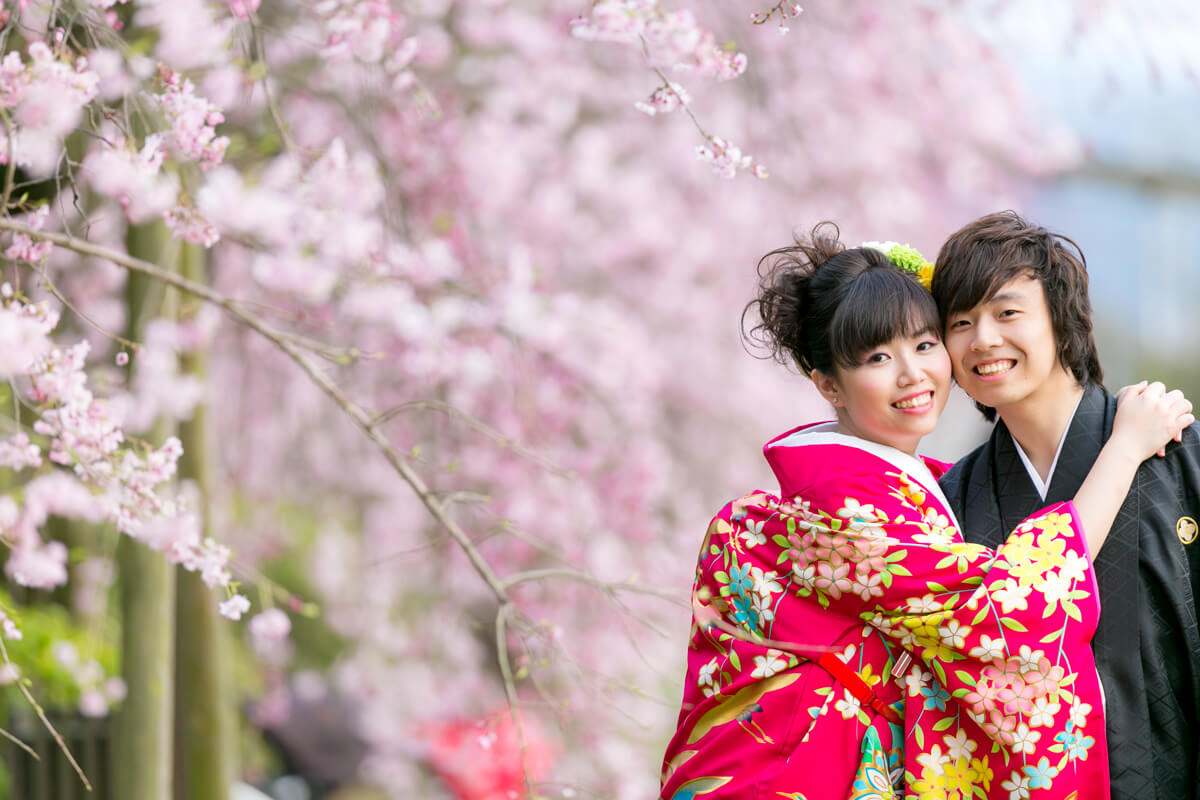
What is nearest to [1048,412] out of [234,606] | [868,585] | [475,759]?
[868,585]

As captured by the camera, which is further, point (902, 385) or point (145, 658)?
point (145, 658)

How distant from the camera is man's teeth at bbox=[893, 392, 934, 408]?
1.95 m

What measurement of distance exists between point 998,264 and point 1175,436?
38 centimetres

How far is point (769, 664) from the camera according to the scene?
1978mm

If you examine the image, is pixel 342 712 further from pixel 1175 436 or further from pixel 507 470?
pixel 1175 436

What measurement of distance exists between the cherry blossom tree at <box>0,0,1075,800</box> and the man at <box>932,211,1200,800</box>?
3.69 feet

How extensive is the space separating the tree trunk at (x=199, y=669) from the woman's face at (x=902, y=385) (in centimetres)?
212

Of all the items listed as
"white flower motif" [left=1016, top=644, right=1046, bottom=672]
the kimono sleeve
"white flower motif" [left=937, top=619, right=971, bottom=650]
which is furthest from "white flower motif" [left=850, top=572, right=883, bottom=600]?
"white flower motif" [left=1016, top=644, right=1046, bottom=672]

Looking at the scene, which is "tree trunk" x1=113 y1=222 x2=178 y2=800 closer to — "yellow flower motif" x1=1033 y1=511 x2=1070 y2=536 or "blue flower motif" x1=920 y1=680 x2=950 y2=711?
"blue flower motif" x1=920 y1=680 x2=950 y2=711

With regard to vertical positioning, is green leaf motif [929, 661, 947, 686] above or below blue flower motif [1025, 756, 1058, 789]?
above

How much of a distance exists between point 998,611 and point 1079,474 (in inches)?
11.4

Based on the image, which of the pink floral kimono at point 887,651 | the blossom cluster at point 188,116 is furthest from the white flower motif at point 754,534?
the blossom cluster at point 188,116

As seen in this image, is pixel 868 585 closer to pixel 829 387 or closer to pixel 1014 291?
pixel 829 387

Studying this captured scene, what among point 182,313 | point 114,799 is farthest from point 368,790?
point 182,313
